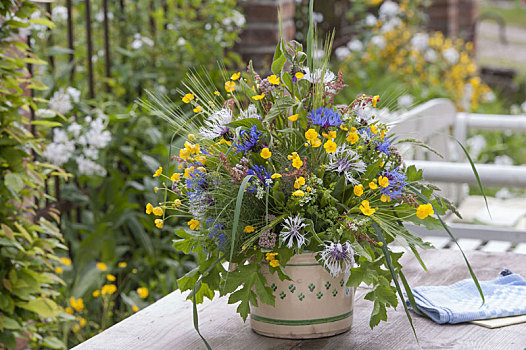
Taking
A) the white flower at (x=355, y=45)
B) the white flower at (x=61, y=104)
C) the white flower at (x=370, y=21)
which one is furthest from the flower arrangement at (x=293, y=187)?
the white flower at (x=370, y=21)

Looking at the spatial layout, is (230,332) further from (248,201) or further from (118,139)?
(118,139)

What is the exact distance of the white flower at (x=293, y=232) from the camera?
44.2 inches

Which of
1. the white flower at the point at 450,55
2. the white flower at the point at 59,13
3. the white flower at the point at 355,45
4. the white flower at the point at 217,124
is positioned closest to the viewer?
the white flower at the point at 217,124

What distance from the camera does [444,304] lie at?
137 cm

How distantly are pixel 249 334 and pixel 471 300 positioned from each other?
1.48 feet

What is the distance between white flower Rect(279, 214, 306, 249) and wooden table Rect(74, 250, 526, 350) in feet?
0.68

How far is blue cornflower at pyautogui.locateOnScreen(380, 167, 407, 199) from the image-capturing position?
3.80 feet

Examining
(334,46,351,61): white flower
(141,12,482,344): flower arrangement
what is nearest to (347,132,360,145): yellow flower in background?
(141,12,482,344): flower arrangement

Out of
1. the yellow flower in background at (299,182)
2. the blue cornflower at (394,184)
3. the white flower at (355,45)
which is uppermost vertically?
the white flower at (355,45)

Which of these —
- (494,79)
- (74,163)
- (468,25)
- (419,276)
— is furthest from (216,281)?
(494,79)

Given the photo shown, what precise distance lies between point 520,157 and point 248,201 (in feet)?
13.2

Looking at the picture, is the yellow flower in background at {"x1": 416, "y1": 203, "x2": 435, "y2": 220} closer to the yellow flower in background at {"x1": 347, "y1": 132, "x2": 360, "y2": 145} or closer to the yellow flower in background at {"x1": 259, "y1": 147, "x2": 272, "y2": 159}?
Answer: the yellow flower in background at {"x1": 347, "y1": 132, "x2": 360, "y2": 145}

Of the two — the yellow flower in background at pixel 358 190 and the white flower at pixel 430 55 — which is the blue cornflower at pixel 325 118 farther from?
the white flower at pixel 430 55

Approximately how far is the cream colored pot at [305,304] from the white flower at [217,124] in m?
0.24
